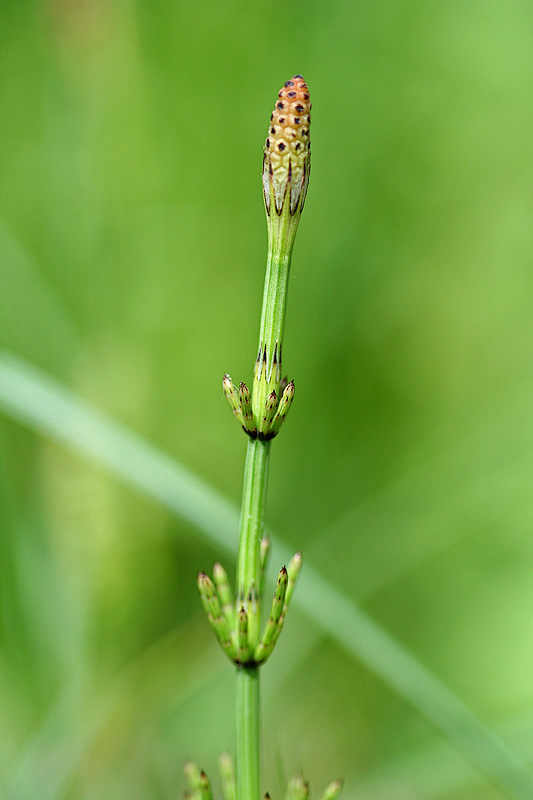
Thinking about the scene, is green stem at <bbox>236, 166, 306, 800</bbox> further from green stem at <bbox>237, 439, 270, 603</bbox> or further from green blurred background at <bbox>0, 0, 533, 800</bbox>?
green blurred background at <bbox>0, 0, 533, 800</bbox>

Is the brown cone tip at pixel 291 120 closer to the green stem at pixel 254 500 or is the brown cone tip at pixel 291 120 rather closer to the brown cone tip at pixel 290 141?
the brown cone tip at pixel 290 141

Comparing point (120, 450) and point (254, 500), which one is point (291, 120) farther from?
point (120, 450)

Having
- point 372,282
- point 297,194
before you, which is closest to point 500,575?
point 372,282

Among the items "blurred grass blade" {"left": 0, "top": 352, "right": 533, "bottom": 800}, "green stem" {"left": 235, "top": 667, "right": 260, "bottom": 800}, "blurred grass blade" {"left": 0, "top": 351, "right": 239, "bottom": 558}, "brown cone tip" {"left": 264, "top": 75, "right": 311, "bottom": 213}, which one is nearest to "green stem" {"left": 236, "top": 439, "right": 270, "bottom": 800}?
"green stem" {"left": 235, "top": 667, "right": 260, "bottom": 800}

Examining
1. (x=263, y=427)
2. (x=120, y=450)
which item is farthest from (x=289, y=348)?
(x=263, y=427)

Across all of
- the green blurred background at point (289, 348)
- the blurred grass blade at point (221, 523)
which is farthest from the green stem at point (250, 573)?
the green blurred background at point (289, 348)

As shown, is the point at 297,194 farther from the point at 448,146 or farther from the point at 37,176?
the point at 448,146
